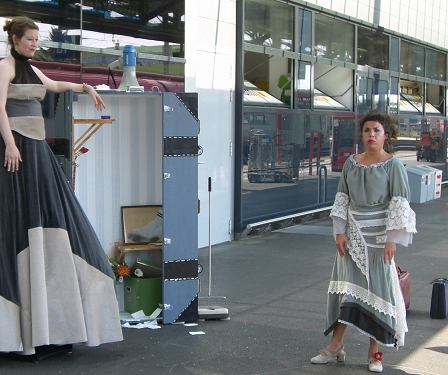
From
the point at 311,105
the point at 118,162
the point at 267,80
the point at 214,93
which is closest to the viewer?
the point at 118,162

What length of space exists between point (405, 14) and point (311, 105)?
21.1 ft

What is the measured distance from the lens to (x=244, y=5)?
11570 mm

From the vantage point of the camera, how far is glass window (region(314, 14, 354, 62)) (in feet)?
47.0

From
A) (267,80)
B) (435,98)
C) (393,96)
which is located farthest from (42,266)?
(435,98)

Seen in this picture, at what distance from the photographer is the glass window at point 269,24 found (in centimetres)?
1191

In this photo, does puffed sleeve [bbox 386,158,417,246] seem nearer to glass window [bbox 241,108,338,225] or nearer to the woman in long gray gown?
the woman in long gray gown

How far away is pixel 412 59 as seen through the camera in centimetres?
1972

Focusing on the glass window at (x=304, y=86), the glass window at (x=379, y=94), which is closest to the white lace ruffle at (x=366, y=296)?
the glass window at (x=304, y=86)

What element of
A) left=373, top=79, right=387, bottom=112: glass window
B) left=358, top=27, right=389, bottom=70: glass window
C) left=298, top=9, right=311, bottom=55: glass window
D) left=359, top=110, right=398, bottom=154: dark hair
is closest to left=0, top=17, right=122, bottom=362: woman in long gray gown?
left=359, top=110, right=398, bottom=154: dark hair

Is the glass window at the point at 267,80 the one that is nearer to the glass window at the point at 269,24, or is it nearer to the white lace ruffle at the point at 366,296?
the glass window at the point at 269,24

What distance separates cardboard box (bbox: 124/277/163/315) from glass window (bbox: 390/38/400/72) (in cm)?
1313

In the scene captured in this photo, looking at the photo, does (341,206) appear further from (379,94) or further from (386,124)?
(379,94)

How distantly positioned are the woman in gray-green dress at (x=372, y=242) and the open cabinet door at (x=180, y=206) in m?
1.50

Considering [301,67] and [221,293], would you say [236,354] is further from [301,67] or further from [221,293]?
[301,67]
